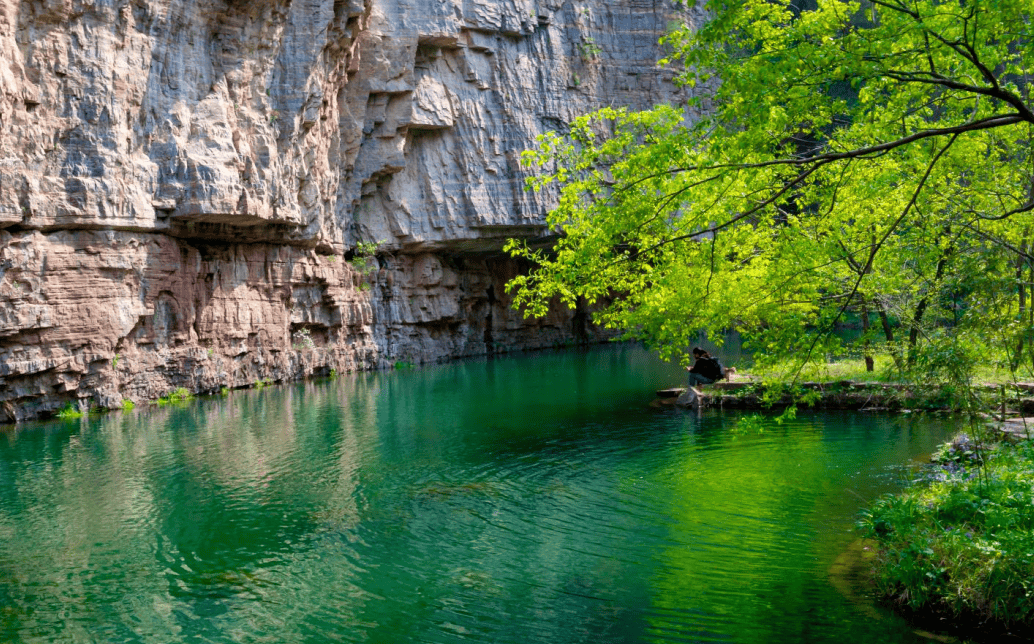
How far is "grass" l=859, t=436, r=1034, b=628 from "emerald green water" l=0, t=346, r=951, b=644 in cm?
59

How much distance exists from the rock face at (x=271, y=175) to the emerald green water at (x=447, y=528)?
6.35m

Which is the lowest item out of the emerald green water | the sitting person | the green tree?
the emerald green water

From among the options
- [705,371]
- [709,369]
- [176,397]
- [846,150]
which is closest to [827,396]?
[709,369]

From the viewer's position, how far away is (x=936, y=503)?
34.4 ft

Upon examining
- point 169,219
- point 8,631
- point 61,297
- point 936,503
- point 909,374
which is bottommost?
point 8,631

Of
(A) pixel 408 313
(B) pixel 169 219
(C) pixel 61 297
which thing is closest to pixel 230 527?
(C) pixel 61 297

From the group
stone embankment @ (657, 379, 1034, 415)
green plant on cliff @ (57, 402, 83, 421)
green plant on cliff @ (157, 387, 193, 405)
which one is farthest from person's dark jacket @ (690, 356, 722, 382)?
green plant on cliff @ (57, 402, 83, 421)

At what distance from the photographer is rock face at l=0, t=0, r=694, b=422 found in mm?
27359

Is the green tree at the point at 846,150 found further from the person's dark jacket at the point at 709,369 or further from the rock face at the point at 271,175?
the rock face at the point at 271,175

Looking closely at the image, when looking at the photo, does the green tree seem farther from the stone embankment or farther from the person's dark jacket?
the person's dark jacket

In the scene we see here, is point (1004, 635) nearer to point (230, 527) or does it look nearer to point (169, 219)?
point (230, 527)

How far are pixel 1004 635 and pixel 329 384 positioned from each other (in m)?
33.3

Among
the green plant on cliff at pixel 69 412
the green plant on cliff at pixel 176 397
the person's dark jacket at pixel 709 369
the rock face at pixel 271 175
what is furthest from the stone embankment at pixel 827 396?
the green plant on cliff at pixel 69 412

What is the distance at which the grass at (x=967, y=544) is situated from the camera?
8344mm
